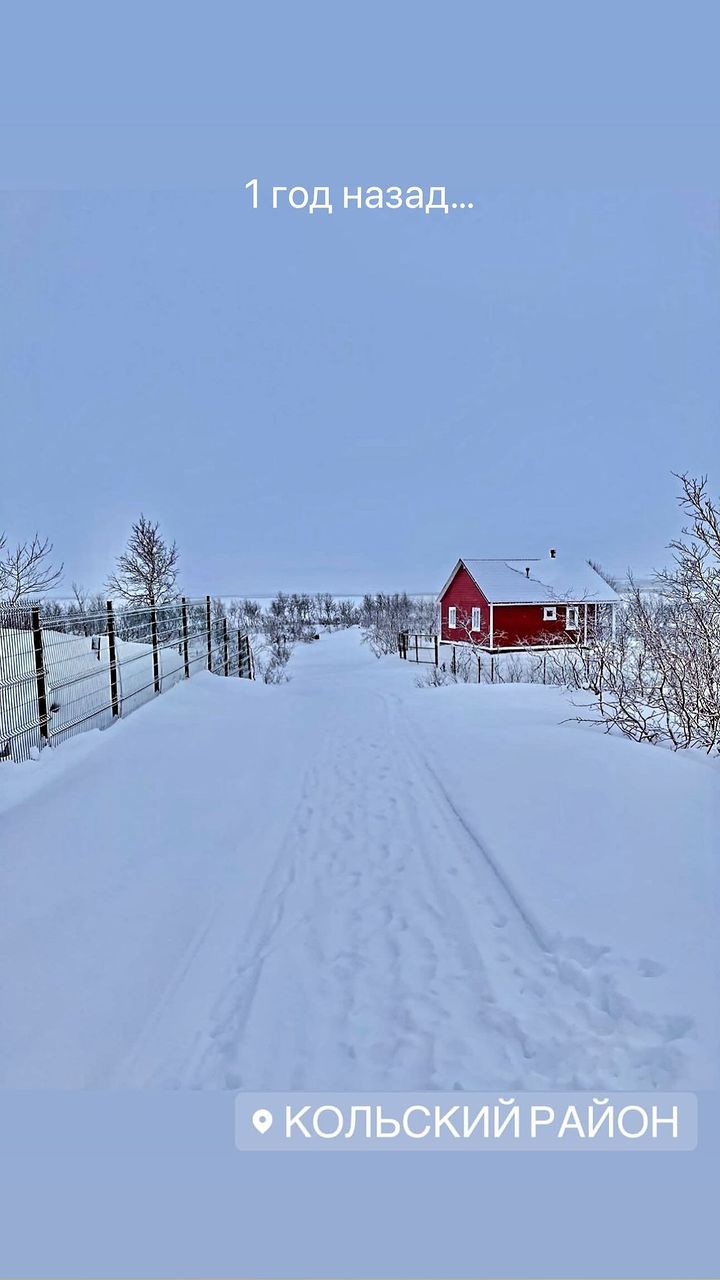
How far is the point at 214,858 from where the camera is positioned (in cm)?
381

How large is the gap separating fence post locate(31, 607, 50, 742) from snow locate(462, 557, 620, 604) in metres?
21.3

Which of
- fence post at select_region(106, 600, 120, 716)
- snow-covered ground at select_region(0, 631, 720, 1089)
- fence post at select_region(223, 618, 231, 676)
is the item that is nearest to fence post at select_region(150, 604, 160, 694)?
fence post at select_region(106, 600, 120, 716)

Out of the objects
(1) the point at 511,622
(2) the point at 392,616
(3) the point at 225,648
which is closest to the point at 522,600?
(1) the point at 511,622

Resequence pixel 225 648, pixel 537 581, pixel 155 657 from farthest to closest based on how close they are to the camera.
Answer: pixel 537 581 → pixel 225 648 → pixel 155 657

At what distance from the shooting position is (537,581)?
26.7 metres

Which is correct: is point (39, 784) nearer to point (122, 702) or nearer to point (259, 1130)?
point (122, 702)

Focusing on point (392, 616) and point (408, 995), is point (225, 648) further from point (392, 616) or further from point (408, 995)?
point (392, 616)

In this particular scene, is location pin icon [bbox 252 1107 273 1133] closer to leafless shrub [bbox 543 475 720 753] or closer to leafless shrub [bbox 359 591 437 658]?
leafless shrub [bbox 543 475 720 753]

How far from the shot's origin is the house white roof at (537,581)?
83.3 ft

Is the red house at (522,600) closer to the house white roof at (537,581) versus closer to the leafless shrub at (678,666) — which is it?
the house white roof at (537,581)

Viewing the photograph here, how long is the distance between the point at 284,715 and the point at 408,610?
41909 millimetres

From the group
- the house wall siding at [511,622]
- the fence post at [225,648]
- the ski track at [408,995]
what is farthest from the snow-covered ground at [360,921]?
the house wall siding at [511,622]

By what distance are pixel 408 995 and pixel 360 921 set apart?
639mm

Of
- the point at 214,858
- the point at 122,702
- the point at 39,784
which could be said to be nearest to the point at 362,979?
the point at 214,858
